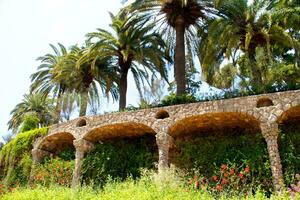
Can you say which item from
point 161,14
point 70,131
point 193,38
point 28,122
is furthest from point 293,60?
point 28,122

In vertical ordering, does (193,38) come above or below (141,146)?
above

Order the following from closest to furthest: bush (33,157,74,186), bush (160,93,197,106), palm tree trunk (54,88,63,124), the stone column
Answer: bush (160,93,197,106)
bush (33,157,74,186)
the stone column
palm tree trunk (54,88,63,124)

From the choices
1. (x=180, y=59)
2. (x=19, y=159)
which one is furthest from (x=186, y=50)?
(x=19, y=159)

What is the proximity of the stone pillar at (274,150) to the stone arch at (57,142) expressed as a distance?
8950 millimetres

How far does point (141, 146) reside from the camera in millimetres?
17266

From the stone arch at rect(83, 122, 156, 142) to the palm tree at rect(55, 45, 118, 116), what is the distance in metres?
5.06

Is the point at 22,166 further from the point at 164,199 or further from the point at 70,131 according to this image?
the point at 164,199

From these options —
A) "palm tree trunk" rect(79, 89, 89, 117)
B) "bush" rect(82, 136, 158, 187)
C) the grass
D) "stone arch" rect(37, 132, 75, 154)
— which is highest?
"palm tree trunk" rect(79, 89, 89, 117)

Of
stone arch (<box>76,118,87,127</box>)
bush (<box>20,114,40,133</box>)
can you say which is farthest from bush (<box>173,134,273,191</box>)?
bush (<box>20,114,40,133</box>)

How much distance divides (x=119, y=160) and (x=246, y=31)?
326 inches

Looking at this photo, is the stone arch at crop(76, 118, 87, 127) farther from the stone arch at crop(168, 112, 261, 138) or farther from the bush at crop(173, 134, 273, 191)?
the bush at crop(173, 134, 273, 191)

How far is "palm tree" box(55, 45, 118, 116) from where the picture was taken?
885 inches

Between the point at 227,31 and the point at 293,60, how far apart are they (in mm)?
7818

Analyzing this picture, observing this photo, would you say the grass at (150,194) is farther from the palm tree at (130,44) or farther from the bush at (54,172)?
the palm tree at (130,44)
